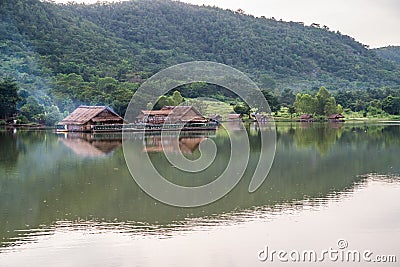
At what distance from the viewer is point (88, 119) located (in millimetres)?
35875

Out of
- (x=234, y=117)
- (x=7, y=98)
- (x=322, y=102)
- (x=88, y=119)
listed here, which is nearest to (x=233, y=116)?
(x=234, y=117)

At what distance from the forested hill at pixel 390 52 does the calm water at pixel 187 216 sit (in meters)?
111

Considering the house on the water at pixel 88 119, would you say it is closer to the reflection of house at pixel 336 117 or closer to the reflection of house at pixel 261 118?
the reflection of house at pixel 261 118

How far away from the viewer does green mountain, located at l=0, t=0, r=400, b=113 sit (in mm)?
52156

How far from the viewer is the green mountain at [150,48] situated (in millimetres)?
52156

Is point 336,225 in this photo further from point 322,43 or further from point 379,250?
point 322,43

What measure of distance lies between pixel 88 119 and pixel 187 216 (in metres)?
25.4

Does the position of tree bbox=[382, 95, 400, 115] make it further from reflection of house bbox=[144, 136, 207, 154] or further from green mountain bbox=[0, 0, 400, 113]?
reflection of house bbox=[144, 136, 207, 154]

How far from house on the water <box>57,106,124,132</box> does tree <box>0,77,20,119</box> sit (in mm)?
3723

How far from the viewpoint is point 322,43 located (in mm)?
98875

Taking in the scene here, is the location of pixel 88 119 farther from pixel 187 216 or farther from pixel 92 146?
pixel 187 216

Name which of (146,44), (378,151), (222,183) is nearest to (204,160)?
(222,183)

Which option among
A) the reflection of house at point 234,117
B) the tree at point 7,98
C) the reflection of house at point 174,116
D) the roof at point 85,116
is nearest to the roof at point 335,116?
the reflection of house at point 234,117

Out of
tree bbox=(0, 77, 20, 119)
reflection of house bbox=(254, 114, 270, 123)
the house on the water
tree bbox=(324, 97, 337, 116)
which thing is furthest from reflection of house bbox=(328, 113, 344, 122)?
tree bbox=(0, 77, 20, 119)
